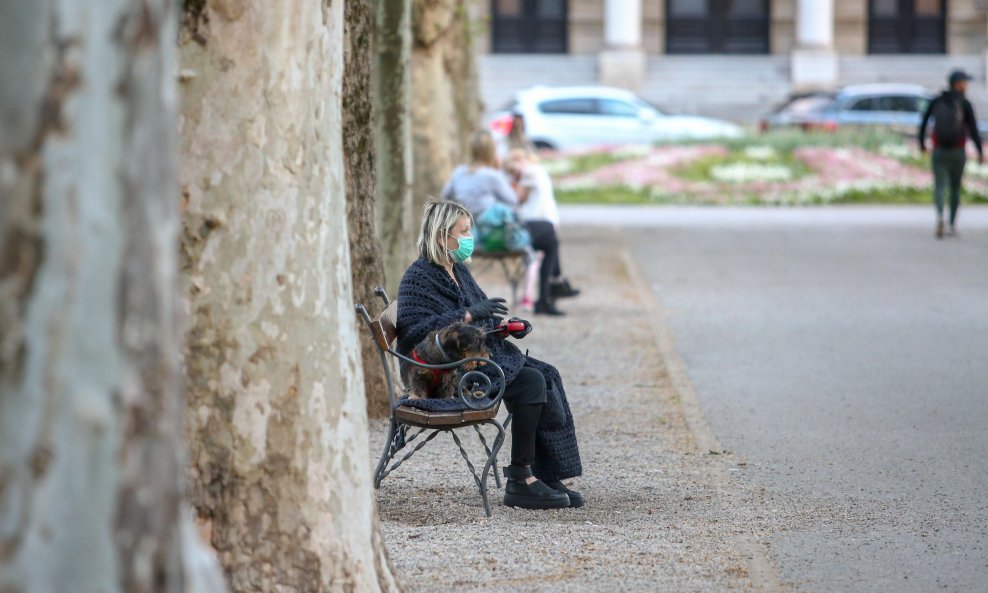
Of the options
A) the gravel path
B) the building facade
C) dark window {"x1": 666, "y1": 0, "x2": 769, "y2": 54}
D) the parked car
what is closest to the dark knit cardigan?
the gravel path

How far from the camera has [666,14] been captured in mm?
49469

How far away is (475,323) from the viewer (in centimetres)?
697

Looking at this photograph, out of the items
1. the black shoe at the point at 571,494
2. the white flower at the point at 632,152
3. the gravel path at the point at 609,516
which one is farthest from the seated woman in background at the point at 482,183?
the white flower at the point at 632,152

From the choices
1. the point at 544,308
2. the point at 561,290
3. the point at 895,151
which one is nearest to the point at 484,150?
the point at 544,308

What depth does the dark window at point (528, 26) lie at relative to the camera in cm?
4850

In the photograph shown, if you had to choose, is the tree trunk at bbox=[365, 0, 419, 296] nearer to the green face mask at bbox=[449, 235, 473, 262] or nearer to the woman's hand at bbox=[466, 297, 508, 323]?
the green face mask at bbox=[449, 235, 473, 262]

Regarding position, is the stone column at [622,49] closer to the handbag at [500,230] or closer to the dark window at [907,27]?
the dark window at [907,27]

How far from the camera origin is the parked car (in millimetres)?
33875

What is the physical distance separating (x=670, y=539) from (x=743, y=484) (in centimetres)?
118

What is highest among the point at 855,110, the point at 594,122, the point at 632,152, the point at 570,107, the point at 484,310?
the point at 484,310

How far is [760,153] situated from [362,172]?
2116cm

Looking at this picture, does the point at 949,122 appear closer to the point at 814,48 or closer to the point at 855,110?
the point at 855,110

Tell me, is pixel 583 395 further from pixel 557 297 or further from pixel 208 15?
pixel 208 15

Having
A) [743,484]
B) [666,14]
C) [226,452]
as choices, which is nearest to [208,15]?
[226,452]
